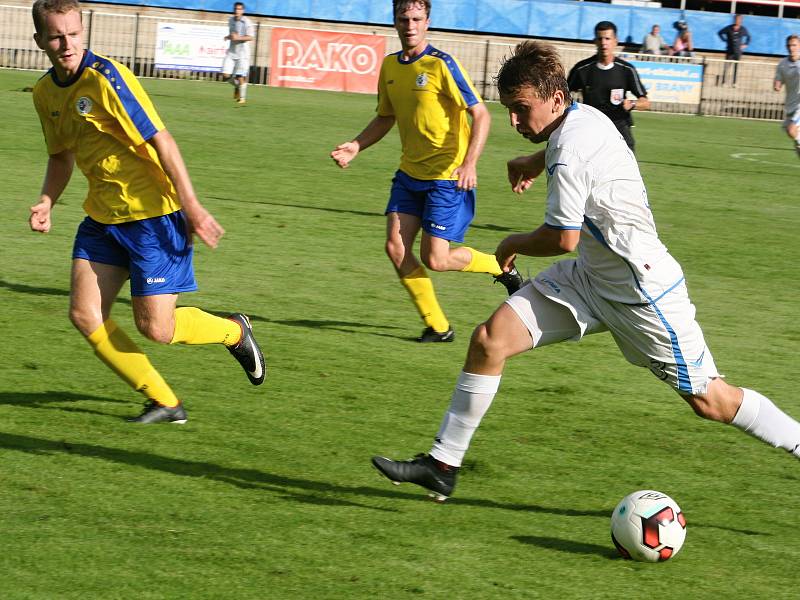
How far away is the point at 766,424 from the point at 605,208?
106cm

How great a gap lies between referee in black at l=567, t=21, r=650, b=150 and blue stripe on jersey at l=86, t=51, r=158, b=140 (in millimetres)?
7617

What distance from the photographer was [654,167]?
18.9 m

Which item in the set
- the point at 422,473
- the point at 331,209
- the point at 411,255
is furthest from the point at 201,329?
the point at 331,209

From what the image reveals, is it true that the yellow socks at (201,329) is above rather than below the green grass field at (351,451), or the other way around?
above

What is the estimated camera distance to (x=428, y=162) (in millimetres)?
7977

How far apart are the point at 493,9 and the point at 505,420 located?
34070 millimetres

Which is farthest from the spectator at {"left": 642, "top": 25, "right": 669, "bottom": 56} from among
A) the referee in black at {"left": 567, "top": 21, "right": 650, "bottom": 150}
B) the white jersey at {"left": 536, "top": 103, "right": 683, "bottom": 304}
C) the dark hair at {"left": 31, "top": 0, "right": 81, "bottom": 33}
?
the white jersey at {"left": 536, "top": 103, "right": 683, "bottom": 304}

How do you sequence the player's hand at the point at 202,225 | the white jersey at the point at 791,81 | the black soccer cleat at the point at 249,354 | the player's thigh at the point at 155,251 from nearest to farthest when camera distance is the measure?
Result: the player's hand at the point at 202,225 < the player's thigh at the point at 155,251 < the black soccer cleat at the point at 249,354 < the white jersey at the point at 791,81

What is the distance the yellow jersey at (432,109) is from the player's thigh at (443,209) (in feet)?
0.24

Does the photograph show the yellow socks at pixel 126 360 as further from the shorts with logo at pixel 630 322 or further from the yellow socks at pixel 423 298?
the yellow socks at pixel 423 298

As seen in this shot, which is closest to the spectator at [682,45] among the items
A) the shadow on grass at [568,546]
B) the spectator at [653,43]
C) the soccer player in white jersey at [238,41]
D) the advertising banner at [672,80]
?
the spectator at [653,43]

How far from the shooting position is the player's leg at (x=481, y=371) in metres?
4.77

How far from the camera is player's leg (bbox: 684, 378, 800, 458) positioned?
186 inches

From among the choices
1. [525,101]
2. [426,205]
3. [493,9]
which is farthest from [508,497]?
[493,9]
